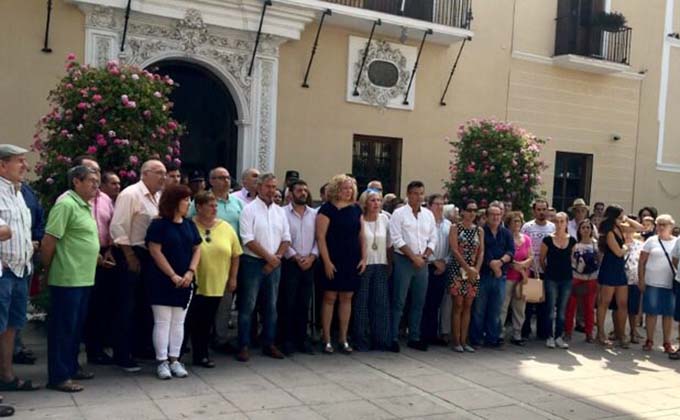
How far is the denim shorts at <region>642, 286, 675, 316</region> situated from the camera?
329 inches

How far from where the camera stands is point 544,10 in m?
15.0

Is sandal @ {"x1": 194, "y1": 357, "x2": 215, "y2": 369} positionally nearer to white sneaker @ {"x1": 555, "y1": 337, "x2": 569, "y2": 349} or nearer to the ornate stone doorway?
white sneaker @ {"x1": 555, "y1": 337, "x2": 569, "y2": 349}

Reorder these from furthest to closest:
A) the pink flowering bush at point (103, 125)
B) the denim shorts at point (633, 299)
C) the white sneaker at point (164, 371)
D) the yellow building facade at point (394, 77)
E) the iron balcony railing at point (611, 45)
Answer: the iron balcony railing at point (611, 45), the yellow building facade at point (394, 77), the denim shorts at point (633, 299), the pink flowering bush at point (103, 125), the white sneaker at point (164, 371)

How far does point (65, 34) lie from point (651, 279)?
8901 millimetres

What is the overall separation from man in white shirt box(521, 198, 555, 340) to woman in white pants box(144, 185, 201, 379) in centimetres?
455

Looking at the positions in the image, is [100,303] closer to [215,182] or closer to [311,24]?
[215,182]

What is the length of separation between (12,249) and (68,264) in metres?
0.44

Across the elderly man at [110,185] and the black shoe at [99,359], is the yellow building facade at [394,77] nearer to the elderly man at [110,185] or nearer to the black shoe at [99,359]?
the elderly man at [110,185]

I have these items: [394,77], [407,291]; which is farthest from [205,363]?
[394,77]

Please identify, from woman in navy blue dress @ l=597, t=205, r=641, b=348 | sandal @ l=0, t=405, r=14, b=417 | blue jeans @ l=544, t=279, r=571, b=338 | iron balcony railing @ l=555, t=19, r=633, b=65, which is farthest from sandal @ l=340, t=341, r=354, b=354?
iron balcony railing @ l=555, t=19, r=633, b=65

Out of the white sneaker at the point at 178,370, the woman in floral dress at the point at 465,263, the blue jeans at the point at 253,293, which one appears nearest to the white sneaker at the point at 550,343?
the woman in floral dress at the point at 465,263

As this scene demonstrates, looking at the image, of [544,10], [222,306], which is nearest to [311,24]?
[544,10]

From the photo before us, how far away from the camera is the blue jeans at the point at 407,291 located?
7500 millimetres

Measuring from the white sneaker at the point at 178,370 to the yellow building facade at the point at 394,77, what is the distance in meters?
5.57
